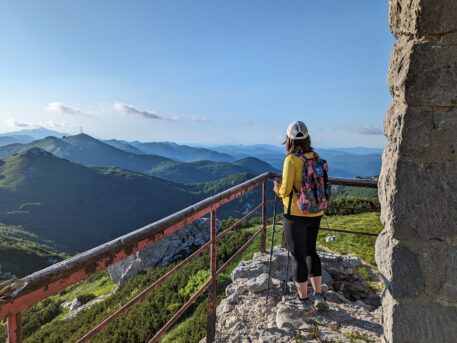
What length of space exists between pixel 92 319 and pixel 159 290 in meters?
5.98

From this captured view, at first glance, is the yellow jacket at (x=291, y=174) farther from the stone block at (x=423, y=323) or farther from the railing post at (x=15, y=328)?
the railing post at (x=15, y=328)

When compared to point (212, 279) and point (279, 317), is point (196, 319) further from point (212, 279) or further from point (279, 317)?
point (212, 279)

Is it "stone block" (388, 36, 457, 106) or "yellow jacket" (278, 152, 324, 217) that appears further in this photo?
"yellow jacket" (278, 152, 324, 217)

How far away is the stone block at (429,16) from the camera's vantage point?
224cm

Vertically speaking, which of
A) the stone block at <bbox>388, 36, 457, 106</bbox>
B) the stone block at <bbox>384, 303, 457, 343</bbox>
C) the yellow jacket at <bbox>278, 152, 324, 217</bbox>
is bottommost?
the stone block at <bbox>384, 303, 457, 343</bbox>

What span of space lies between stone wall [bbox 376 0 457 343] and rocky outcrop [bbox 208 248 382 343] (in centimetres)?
146

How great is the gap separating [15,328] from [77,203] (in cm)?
18054

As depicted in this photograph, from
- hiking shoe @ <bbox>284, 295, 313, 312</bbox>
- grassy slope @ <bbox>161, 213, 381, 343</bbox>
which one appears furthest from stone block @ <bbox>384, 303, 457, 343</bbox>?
grassy slope @ <bbox>161, 213, 381, 343</bbox>

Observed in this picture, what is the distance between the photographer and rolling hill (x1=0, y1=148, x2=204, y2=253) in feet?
451

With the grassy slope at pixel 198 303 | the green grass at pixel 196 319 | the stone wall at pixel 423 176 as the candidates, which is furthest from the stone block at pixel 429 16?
the green grass at pixel 196 319

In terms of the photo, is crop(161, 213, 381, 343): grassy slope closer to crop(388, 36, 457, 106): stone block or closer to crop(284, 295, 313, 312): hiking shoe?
crop(284, 295, 313, 312): hiking shoe

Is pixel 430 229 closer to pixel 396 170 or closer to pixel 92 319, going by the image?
pixel 396 170

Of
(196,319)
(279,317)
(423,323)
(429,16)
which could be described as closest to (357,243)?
(196,319)

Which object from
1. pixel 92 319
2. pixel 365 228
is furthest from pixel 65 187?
pixel 365 228
